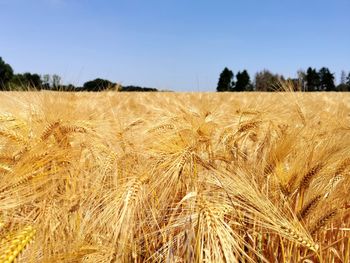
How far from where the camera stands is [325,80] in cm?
4800

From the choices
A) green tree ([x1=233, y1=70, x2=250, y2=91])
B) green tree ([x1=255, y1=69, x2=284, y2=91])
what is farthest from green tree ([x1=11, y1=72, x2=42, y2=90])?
green tree ([x1=233, y1=70, x2=250, y2=91])

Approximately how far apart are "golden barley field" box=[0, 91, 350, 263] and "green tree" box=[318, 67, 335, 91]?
49.1 m

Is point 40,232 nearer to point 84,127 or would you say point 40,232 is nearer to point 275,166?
point 84,127

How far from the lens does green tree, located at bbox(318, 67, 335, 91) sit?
47812 mm

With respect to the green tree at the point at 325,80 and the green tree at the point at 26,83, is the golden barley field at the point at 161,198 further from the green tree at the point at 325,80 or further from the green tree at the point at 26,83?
the green tree at the point at 325,80

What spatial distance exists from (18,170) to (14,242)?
1.55 feet

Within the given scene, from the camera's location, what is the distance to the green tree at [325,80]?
1882 inches

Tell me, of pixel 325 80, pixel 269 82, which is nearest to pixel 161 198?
pixel 269 82

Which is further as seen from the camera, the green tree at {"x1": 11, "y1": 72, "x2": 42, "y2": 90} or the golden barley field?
the green tree at {"x1": 11, "y1": 72, "x2": 42, "y2": 90}

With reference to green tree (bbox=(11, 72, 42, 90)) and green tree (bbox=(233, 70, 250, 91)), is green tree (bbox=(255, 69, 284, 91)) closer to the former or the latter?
green tree (bbox=(11, 72, 42, 90))

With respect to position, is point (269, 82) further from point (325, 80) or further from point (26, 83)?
point (325, 80)

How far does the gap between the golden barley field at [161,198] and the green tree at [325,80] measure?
4912 cm

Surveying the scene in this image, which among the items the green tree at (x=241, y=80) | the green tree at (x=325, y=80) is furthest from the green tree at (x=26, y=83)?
the green tree at (x=241, y=80)

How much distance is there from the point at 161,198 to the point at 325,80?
50.5 meters
